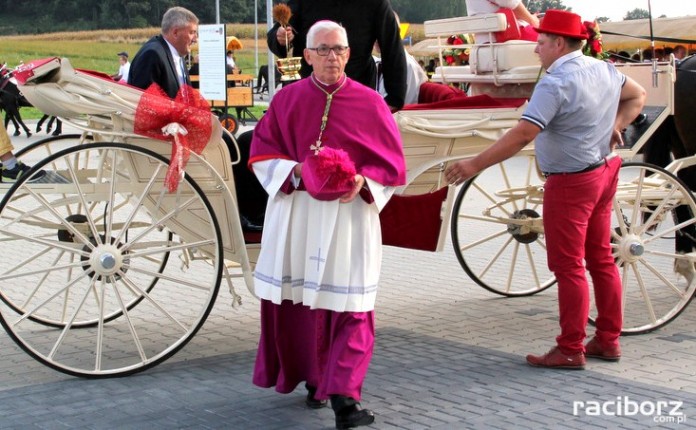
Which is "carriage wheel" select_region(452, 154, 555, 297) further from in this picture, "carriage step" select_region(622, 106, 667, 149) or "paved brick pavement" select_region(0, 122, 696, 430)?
"carriage step" select_region(622, 106, 667, 149)

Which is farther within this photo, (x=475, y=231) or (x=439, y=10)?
(x=439, y=10)

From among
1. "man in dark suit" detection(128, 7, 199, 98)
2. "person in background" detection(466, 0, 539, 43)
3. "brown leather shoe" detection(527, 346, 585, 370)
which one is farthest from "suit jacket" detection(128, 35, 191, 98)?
"brown leather shoe" detection(527, 346, 585, 370)

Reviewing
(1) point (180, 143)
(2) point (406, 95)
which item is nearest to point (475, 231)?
(2) point (406, 95)

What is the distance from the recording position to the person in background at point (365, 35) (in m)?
5.72

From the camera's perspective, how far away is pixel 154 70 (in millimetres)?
5676

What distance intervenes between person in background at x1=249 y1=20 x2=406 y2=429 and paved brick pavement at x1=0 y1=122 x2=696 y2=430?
25cm

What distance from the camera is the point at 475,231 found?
9898 mm

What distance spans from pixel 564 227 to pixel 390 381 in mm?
1187

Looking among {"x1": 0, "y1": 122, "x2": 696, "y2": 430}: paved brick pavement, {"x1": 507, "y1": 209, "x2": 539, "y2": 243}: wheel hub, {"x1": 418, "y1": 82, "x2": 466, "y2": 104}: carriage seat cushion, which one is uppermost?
{"x1": 418, "y1": 82, "x2": 466, "y2": 104}: carriage seat cushion

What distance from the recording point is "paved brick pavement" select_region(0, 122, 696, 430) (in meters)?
4.36

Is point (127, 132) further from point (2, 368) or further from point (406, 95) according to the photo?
point (406, 95)

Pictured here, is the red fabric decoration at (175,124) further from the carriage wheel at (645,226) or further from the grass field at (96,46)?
the grass field at (96,46)

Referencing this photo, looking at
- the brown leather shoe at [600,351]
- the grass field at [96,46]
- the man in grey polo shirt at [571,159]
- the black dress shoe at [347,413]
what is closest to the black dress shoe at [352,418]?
the black dress shoe at [347,413]

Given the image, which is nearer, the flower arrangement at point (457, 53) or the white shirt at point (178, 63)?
the white shirt at point (178, 63)
